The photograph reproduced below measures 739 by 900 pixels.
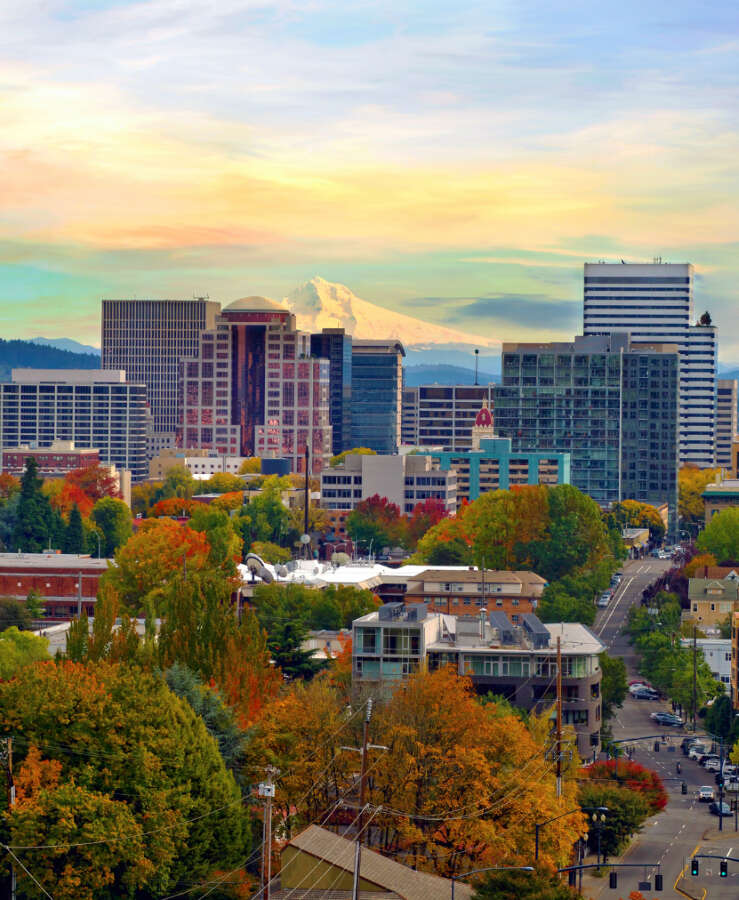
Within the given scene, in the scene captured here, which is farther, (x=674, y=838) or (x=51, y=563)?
(x=51, y=563)

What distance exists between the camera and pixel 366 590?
16400cm

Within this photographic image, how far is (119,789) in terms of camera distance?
252ft

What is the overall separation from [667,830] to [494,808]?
21.7 m

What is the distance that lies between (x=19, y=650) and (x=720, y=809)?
154ft

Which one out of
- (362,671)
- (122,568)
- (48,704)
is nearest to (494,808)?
(48,704)

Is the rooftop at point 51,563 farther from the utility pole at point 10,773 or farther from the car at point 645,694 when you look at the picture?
the utility pole at point 10,773

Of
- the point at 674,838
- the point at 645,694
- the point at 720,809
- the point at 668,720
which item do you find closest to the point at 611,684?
the point at 668,720

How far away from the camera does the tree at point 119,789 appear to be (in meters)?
74.1

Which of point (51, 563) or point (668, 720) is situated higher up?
point (51, 563)

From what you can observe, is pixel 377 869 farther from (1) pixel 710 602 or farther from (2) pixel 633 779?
(1) pixel 710 602

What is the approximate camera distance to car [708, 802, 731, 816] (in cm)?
10544

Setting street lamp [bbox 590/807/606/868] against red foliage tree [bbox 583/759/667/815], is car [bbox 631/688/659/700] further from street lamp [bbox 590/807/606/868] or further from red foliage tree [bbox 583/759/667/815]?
street lamp [bbox 590/807/606/868]

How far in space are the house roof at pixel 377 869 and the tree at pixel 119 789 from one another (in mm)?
3536

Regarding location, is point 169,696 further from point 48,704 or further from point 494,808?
point 494,808
